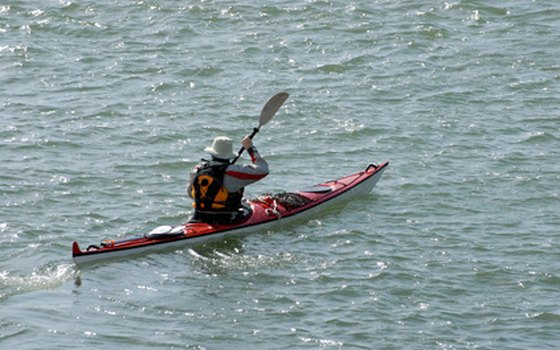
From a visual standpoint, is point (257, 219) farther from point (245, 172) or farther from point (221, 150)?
point (221, 150)

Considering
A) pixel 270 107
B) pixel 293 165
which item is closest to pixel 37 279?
pixel 270 107

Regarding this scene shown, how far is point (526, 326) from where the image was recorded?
31.7 ft

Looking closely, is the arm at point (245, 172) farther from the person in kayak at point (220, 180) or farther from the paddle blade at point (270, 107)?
the paddle blade at point (270, 107)

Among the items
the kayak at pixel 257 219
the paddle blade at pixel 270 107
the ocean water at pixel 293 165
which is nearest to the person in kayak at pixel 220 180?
the kayak at pixel 257 219

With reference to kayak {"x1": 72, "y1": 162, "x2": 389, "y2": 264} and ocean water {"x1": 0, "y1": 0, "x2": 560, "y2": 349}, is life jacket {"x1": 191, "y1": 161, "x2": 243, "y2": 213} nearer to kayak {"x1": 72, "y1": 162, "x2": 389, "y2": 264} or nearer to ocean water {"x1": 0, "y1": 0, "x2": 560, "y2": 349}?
kayak {"x1": 72, "y1": 162, "x2": 389, "y2": 264}

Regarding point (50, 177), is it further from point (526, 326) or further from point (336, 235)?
point (526, 326)

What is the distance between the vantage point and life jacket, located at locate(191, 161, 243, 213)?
444 inches

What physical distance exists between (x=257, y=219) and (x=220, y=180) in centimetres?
71

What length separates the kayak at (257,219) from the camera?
10.7m

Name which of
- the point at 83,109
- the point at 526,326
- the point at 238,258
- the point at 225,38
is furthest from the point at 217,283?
the point at 225,38

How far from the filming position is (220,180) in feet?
37.0

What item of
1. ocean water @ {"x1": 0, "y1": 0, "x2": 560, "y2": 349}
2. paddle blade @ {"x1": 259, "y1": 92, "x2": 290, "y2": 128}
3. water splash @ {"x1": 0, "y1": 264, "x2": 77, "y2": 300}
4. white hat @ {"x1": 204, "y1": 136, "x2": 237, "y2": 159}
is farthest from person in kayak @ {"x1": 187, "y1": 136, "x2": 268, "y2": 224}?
water splash @ {"x1": 0, "y1": 264, "x2": 77, "y2": 300}

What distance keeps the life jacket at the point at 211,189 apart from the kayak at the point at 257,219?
0.60ft

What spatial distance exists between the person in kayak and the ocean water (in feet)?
1.05
